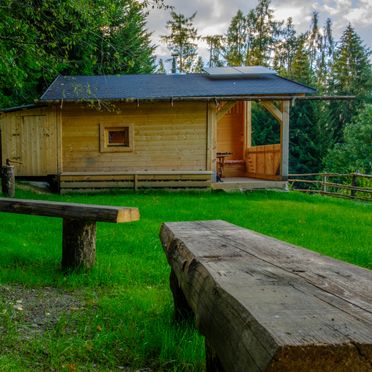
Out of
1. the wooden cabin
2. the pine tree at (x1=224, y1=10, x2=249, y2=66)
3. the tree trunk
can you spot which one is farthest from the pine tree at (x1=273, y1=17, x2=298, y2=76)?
the tree trunk

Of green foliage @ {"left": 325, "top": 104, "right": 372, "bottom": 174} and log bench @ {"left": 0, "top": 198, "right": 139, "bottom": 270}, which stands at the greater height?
green foliage @ {"left": 325, "top": 104, "right": 372, "bottom": 174}

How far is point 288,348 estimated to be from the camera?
2.96 feet

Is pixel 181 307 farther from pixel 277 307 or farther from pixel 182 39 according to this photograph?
pixel 182 39

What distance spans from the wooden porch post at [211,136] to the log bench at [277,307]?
12217 mm

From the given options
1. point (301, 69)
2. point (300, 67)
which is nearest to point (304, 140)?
point (301, 69)

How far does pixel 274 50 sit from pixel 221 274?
45.9 m

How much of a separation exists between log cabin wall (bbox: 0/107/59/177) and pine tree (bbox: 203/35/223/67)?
30289 millimetres

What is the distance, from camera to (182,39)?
3925 centimetres

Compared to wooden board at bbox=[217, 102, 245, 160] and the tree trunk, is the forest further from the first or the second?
the tree trunk

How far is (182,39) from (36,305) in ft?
126

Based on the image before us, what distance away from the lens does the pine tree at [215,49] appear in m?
42.8

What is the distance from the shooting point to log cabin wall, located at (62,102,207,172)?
14594mm

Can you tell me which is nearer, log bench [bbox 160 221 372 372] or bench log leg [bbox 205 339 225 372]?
log bench [bbox 160 221 372 372]

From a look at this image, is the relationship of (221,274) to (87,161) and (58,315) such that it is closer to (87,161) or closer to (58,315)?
(58,315)
